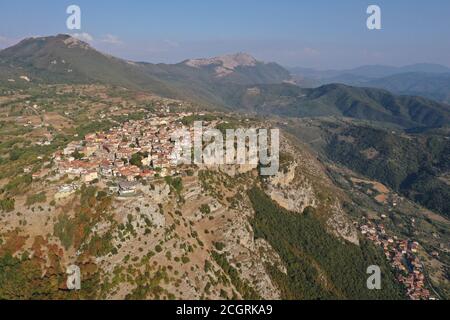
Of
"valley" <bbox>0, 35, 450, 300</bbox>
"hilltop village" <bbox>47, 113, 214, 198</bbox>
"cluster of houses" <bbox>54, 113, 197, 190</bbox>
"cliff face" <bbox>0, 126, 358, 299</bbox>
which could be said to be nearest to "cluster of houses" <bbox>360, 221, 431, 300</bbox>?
"valley" <bbox>0, 35, 450, 300</bbox>

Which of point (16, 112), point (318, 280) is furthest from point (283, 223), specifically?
point (16, 112)

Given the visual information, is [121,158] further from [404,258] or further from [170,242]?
[404,258]

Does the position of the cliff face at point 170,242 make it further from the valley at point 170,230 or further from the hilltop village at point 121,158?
the hilltop village at point 121,158

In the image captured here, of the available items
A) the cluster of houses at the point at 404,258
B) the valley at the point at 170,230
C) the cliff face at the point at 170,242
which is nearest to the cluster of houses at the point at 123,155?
the valley at the point at 170,230

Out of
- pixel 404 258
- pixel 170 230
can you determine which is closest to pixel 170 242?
pixel 170 230

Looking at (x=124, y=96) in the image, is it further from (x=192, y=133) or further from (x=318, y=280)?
(x=318, y=280)

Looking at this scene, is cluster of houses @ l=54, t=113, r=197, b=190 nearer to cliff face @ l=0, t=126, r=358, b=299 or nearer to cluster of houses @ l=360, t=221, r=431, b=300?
cliff face @ l=0, t=126, r=358, b=299
